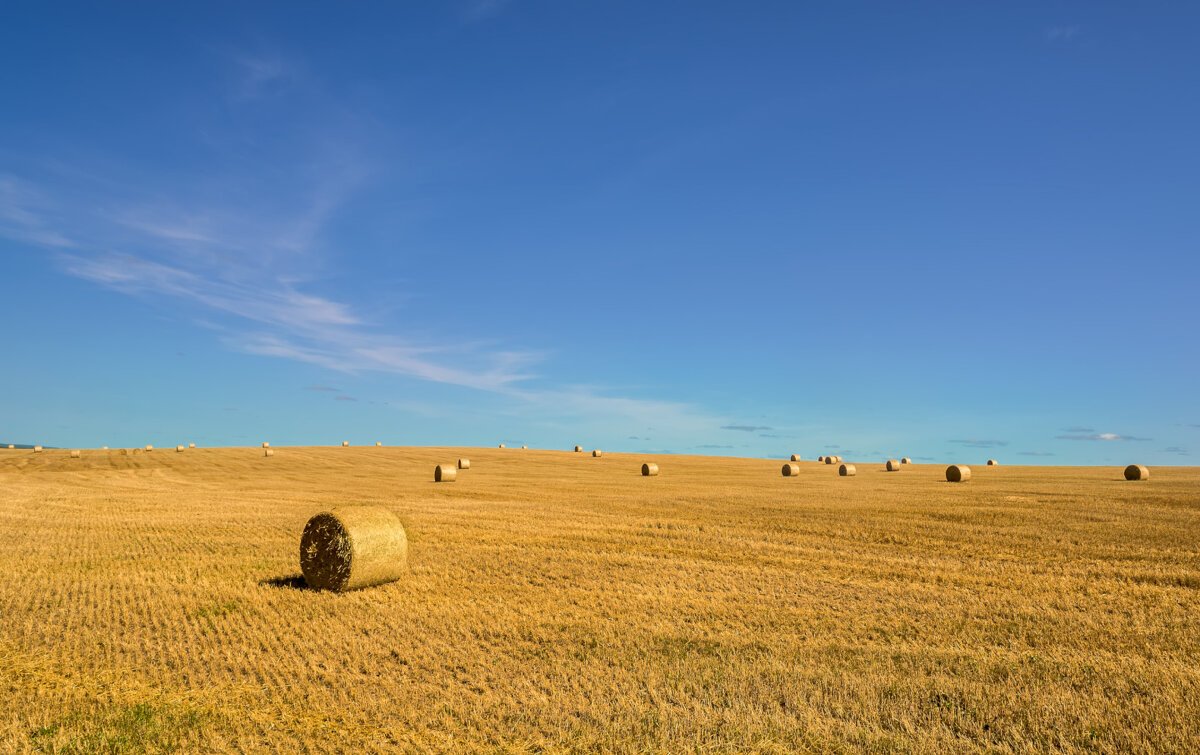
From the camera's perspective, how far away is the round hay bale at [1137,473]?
41.1m

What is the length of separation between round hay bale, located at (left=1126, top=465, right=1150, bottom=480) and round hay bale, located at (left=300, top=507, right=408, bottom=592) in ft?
144

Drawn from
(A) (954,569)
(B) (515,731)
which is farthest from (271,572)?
(A) (954,569)

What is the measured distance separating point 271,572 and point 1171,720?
15.7 m

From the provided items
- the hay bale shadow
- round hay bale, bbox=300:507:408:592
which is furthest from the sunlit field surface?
round hay bale, bbox=300:507:408:592

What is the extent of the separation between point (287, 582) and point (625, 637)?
324 inches

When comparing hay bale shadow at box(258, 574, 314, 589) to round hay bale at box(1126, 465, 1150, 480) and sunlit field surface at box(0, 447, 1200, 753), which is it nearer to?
sunlit field surface at box(0, 447, 1200, 753)

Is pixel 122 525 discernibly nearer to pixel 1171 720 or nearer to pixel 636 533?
pixel 636 533

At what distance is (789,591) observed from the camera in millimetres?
13414

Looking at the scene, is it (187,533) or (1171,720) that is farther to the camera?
(187,533)

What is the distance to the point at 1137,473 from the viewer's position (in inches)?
1630

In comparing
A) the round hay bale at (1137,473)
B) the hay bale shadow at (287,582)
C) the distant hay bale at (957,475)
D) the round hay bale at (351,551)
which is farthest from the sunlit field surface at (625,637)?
the round hay bale at (1137,473)

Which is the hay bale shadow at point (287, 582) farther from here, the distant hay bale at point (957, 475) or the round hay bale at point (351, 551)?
the distant hay bale at point (957, 475)

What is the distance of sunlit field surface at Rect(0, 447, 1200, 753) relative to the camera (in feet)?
24.5

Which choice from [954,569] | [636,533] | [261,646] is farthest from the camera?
[636,533]
